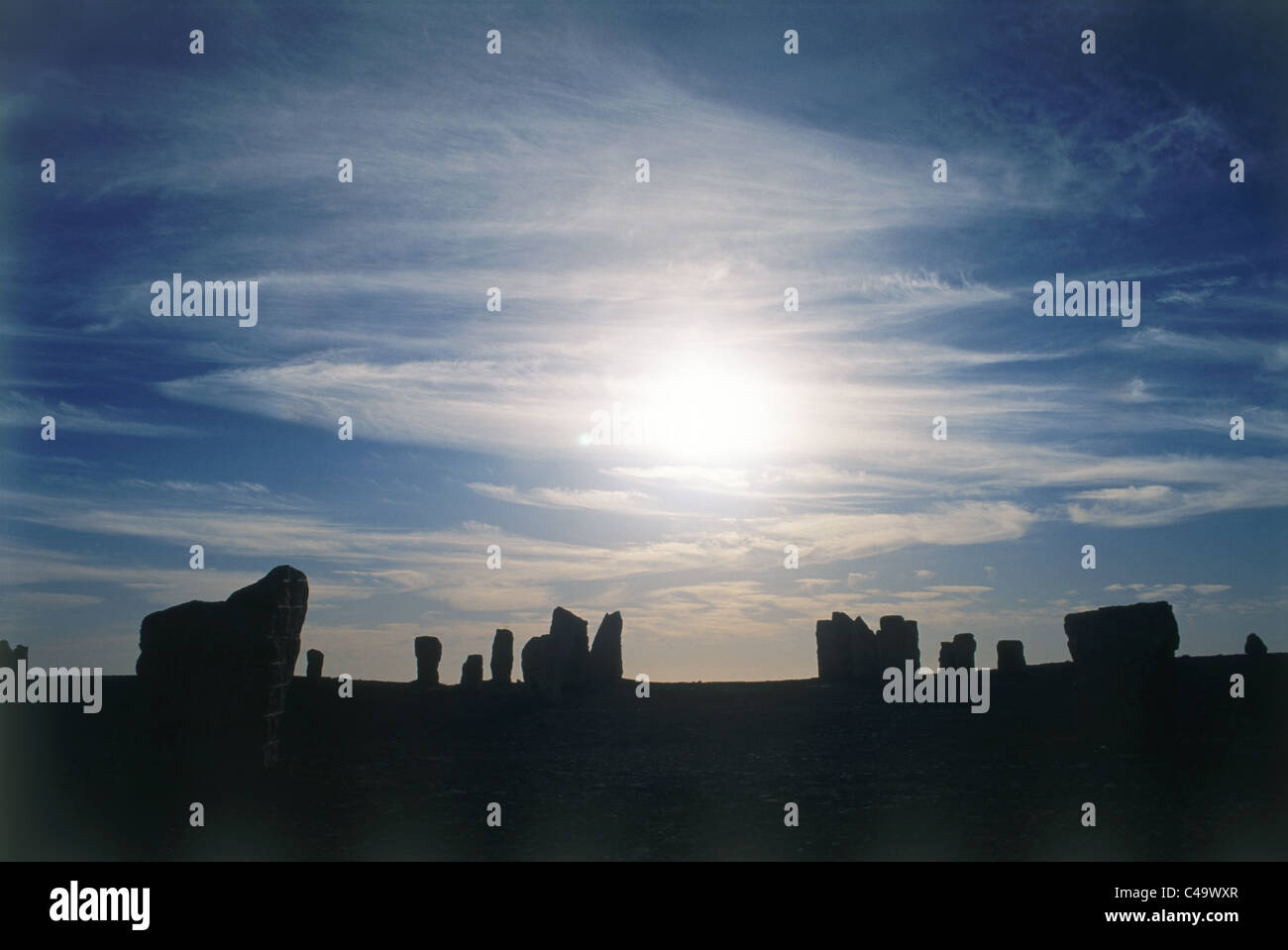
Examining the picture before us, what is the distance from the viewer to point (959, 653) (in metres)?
34.9

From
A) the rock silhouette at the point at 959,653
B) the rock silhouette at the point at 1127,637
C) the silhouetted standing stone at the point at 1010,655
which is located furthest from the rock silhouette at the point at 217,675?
the silhouetted standing stone at the point at 1010,655

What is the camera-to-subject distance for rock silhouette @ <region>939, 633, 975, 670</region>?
3478cm

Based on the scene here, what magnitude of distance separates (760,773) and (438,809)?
24.3ft

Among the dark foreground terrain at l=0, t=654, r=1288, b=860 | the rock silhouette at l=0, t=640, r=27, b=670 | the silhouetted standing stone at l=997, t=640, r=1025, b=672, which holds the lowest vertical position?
the dark foreground terrain at l=0, t=654, r=1288, b=860

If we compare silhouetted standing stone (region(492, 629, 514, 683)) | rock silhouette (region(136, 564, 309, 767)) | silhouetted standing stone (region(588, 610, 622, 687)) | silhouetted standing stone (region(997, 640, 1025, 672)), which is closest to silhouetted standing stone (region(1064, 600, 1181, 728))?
silhouetted standing stone (region(997, 640, 1025, 672))

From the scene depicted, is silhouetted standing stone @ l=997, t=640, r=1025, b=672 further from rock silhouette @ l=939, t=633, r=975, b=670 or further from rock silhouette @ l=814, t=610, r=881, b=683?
rock silhouette @ l=814, t=610, r=881, b=683

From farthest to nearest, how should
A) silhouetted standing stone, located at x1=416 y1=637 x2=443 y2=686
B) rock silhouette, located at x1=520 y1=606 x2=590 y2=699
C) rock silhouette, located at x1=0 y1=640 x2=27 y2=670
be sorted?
1. rock silhouette, located at x1=0 y1=640 x2=27 y2=670
2. silhouetted standing stone, located at x1=416 y1=637 x2=443 y2=686
3. rock silhouette, located at x1=520 y1=606 x2=590 y2=699

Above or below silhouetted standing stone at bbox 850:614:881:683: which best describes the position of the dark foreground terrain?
below

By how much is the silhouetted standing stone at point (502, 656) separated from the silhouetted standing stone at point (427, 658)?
1906 mm

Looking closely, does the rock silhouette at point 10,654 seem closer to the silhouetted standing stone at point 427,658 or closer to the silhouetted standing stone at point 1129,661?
the silhouetted standing stone at point 427,658

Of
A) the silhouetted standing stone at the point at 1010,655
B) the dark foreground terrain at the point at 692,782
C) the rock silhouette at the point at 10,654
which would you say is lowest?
the dark foreground terrain at the point at 692,782

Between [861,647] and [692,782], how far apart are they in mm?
12677

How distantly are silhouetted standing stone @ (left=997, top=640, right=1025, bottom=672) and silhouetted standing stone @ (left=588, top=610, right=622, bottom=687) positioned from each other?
41.9ft

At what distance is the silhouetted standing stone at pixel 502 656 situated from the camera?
36.4m
